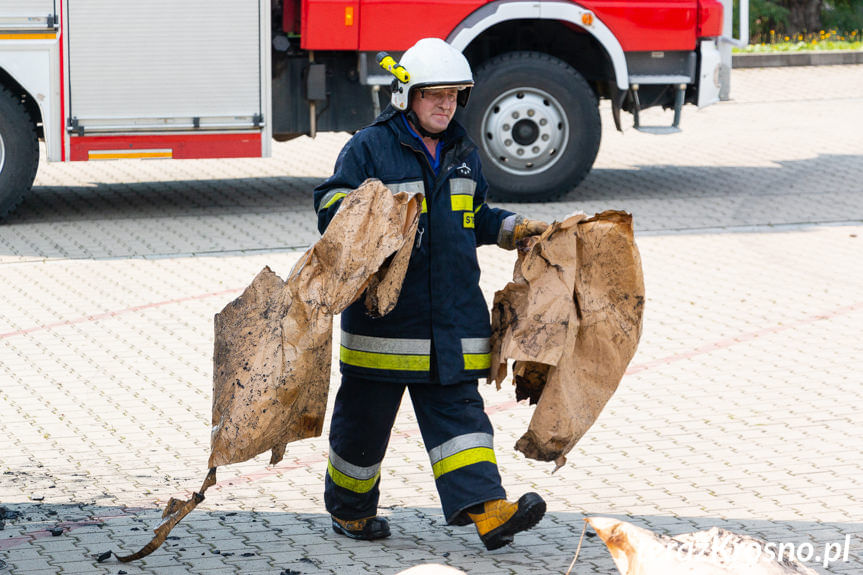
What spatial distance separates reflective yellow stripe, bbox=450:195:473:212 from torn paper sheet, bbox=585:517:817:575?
1.99 meters

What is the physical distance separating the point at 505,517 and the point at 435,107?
137cm

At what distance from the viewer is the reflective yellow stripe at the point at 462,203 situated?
14.8 ft

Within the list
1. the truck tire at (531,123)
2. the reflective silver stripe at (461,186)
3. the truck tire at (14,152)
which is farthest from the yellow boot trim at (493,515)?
the truck tire at (14,152)

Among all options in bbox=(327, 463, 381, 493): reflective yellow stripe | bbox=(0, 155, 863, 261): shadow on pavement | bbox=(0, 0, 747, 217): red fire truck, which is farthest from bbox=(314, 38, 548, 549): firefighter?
bbox=(0, 0, 747, 217): red fire truck

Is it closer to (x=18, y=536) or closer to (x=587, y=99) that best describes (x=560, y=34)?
(x=587, y=99)

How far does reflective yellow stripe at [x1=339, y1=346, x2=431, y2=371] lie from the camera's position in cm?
445

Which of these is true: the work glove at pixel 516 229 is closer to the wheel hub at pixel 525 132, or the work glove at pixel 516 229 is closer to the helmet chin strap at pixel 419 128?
the helmet chin strap at pixel 419 128

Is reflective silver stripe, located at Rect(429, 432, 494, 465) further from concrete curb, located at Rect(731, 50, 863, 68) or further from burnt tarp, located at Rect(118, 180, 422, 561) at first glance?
concrete curb, located at Rect(731, 50, 863, 68)

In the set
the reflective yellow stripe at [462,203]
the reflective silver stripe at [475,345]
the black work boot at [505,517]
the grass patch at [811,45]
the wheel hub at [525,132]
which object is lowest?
the black work boot at [505,517]

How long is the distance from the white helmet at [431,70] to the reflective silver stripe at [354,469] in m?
1.23

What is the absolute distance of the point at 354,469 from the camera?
464 centimetres

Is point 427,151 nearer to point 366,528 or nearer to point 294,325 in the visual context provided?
point 294,325

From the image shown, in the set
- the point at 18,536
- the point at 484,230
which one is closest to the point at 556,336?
the point at 484,230

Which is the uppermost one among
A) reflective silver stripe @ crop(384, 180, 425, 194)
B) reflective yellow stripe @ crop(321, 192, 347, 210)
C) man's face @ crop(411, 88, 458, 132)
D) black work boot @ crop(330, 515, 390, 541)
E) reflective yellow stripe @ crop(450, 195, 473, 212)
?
man's face @ crop(411, 88, 458, 132)
